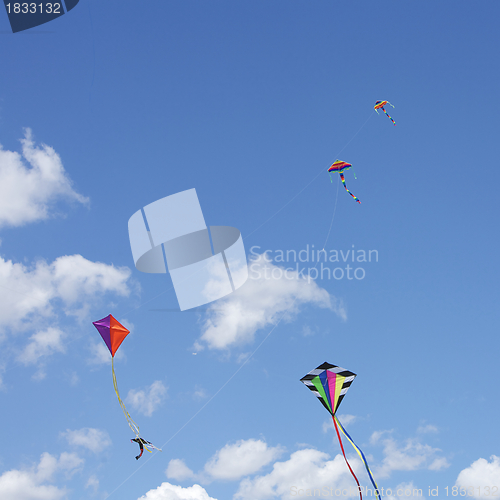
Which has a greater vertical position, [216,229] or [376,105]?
[376,105]

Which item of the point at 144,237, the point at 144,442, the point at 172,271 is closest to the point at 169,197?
the point at 144,237

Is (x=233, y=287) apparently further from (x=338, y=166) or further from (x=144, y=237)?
(x=338, y=166)

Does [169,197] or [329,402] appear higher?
[169,197]

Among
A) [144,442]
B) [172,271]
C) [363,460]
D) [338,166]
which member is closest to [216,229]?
[172,271]

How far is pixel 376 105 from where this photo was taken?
2689 cm

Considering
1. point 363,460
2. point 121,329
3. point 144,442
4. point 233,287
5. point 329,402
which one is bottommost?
point 363,460

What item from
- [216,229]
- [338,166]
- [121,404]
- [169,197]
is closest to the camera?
[121,404]

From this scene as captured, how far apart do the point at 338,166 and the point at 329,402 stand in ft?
48.3

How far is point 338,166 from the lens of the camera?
25.6 metres

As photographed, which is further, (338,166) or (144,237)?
(338,166)

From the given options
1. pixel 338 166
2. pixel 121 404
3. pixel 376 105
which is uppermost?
pixel 376 105

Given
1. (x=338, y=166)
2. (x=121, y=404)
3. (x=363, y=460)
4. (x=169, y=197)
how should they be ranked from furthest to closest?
(x=338, y=166)
(x=169, y=197)
(x=121, y=404)
(x=363, y=460)

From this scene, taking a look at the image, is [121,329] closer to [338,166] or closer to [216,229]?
[216,229]

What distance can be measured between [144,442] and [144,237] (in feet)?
29.5
